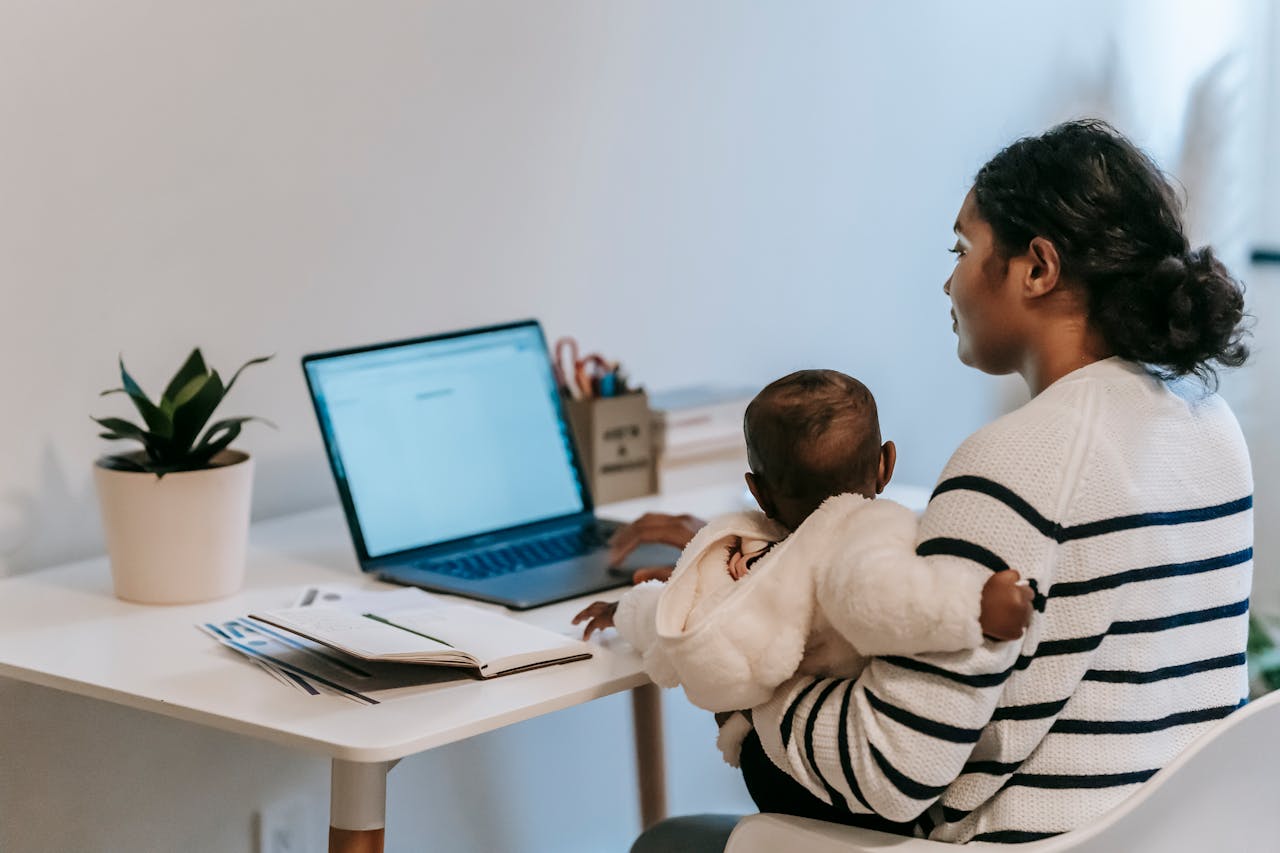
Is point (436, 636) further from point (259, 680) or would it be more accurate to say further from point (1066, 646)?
point (1066, 646)

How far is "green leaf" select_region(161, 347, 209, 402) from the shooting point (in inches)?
61.9

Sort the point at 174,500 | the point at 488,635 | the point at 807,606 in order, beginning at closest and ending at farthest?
1. the point at 807,606
2. the point at 488,635
3. the point at 174,500

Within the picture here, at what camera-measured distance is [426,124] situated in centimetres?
205

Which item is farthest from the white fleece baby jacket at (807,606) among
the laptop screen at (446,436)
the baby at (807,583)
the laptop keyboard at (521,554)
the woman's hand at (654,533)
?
the laptop screen at (446,436)

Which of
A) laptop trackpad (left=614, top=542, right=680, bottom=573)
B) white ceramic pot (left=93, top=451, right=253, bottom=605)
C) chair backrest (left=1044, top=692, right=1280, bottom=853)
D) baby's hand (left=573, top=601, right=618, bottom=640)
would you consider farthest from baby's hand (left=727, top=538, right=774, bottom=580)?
white ceramic pot (left=93, top=451, right=253, bottom=605)

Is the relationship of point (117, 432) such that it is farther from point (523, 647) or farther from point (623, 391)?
point (623, 391)

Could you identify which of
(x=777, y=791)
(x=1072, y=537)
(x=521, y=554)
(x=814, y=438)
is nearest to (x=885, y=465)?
(x=814, y=438)

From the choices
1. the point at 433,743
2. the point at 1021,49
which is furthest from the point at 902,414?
the point at 433,743

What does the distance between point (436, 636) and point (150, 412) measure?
421 mm

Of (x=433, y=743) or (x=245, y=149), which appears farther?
(x=245, y=149)

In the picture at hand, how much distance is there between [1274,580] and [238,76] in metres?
2.45

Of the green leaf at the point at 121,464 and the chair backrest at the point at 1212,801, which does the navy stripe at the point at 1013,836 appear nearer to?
the chair backrest at the point at 1212,801

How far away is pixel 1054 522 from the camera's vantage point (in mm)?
1099

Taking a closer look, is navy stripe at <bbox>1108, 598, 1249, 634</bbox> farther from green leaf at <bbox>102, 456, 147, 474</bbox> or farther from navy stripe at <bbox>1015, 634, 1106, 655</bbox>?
green leaf at <bbox>102, 456, 147, 474</bbox>
